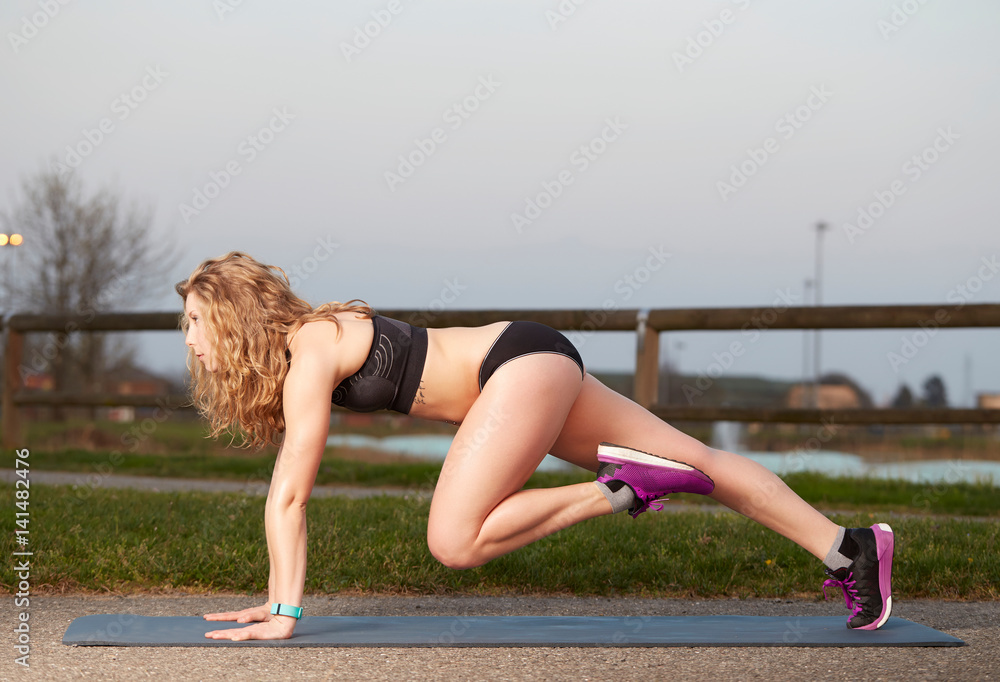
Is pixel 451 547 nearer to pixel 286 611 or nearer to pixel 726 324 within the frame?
pixel 286 611

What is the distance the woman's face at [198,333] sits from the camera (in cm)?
291

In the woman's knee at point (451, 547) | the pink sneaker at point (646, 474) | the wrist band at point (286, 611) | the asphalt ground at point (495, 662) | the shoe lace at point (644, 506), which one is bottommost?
the asphalt ground at point (495, 662)

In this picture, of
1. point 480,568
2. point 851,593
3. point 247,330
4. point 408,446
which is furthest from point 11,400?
point 851,593

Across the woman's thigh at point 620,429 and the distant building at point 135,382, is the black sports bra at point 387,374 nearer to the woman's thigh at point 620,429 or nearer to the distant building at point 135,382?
the woman's thigh at point 620,429

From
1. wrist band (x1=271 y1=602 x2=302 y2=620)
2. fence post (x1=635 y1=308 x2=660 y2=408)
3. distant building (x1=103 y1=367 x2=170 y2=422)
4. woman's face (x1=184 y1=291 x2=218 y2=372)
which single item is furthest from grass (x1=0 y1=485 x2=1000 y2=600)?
distant building (x1=103 y1=367 x2=170 y2=422)

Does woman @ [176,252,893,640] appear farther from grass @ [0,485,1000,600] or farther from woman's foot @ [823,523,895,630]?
grass @ [0,485,1000,600]

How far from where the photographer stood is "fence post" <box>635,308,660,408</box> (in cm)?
692

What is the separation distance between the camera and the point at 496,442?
2955 mm

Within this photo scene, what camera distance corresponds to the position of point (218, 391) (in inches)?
117

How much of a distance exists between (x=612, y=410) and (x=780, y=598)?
1.36 meters

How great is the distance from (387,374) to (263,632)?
0.87 m

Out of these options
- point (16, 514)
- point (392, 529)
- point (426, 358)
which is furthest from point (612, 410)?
point (16, 514)

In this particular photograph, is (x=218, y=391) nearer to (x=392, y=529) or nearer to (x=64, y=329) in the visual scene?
(x=392, y=529)

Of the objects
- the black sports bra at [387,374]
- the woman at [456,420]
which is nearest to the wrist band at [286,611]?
the woman at [456,420]
